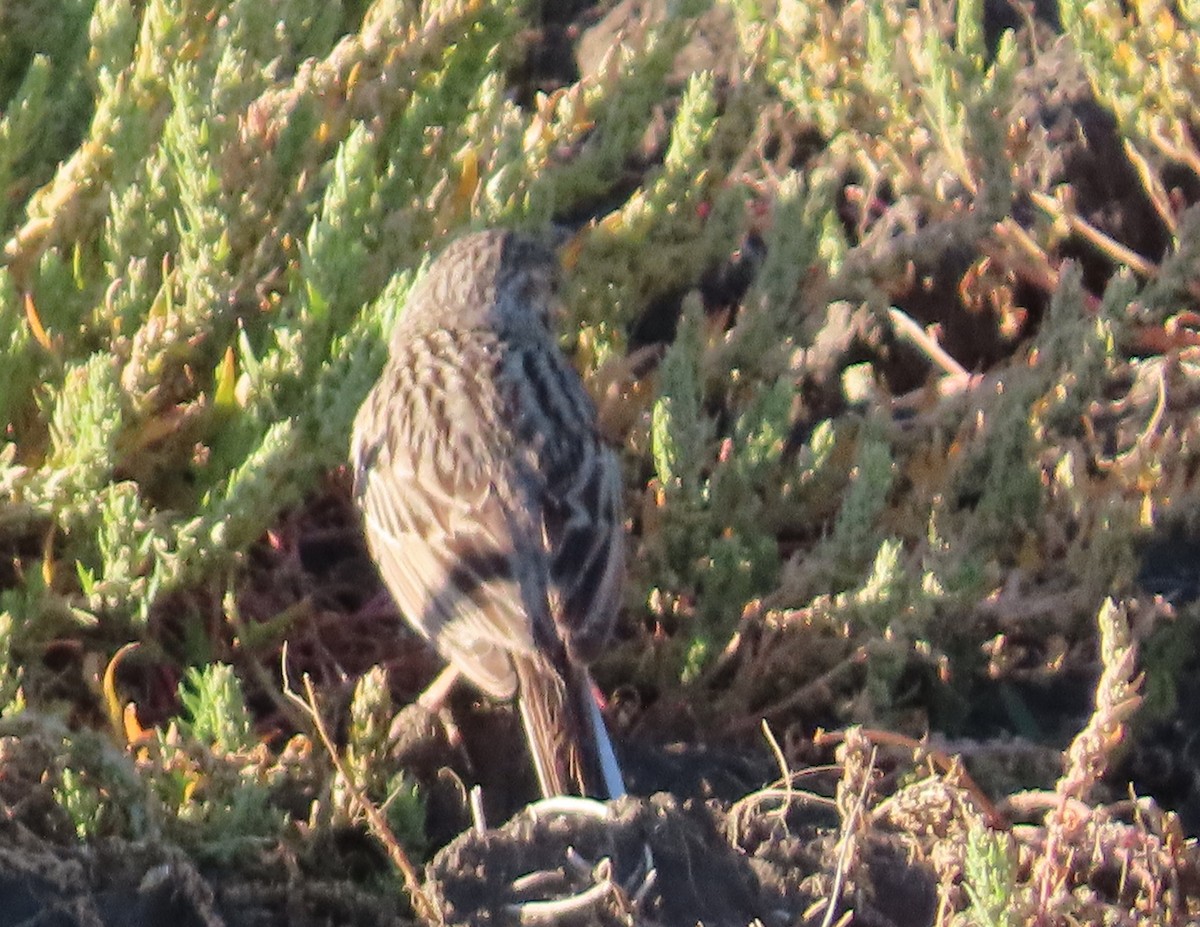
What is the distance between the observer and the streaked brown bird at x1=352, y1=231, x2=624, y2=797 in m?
3.41

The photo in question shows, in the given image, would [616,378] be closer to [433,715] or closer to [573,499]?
[573,499]

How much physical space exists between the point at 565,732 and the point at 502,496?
61cm

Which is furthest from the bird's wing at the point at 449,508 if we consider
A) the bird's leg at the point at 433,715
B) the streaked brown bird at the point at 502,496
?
the bird's leg at the point at 433,715

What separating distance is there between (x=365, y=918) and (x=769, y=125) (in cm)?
288

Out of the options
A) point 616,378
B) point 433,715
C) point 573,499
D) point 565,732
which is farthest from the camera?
point 616,378

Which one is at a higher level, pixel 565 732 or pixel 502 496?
pixel 502 496

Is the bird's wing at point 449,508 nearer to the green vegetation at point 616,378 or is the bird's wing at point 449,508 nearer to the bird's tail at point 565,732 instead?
the bird's tail at point 565,732

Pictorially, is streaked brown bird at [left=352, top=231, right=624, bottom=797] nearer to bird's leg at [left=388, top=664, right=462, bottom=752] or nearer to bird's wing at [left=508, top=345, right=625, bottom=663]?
bird's wing at [left=508, top=345, right=625, bottom=663]

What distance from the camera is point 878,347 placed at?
4.82 metres

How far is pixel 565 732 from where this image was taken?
333cm

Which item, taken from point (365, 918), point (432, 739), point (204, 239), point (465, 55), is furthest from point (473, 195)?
point (365, 918)

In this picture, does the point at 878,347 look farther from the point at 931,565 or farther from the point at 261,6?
the point at 261,6

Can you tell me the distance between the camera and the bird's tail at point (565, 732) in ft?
10.8

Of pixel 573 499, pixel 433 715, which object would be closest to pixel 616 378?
pixel 573 499
